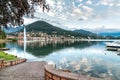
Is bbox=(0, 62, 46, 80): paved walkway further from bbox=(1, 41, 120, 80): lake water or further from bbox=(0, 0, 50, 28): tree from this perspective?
bbox=(1, 41, 120, 80): lake water

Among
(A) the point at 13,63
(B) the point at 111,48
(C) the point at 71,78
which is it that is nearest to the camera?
(C) the point at 71,78

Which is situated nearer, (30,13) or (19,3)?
(19,3)

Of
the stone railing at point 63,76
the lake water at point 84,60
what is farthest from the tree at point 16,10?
the lake water at point 84,60

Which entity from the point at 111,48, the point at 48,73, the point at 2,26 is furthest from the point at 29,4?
the point at 111,48

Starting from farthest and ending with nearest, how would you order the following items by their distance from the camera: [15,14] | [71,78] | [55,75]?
[15,14]
[55,75]
[71,78]

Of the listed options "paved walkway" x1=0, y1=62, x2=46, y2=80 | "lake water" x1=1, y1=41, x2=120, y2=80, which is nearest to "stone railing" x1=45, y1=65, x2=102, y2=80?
"paved walkway" x1=0, y1=62, x2=46, y2=80

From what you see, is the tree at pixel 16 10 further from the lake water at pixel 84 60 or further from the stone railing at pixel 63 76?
the lake water at pixel 84 60

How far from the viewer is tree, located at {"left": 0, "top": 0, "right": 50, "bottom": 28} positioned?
29.4ft

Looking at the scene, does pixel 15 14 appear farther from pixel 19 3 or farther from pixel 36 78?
pixel 36 78

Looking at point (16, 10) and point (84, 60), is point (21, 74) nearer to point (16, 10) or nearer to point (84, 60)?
point (16, 10)

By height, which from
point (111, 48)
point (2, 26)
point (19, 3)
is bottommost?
point (111, 48)

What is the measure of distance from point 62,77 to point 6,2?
12.3 feet

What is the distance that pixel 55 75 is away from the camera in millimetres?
8133

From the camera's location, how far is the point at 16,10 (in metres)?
9.48
